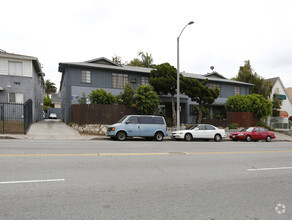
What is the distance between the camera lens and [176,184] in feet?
17.1

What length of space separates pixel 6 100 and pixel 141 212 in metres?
21.9

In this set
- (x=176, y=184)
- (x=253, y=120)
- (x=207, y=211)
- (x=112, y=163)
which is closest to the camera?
(x=207, y=211)

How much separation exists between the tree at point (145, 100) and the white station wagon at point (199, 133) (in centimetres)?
330

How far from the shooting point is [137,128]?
1623 centimetres

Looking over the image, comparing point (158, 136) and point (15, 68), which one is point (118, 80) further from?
point (158, 136)

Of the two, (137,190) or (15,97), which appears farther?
(15,97)

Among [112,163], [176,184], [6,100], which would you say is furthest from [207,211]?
[6,100]

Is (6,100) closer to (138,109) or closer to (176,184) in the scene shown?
(138,109)

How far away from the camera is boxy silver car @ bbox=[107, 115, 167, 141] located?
51.5ft

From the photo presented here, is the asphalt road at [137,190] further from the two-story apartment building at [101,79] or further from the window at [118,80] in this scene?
the window at [118,80]

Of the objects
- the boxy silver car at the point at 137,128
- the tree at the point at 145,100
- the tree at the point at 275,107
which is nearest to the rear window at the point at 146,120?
the boxy silver car at the point at 137,128

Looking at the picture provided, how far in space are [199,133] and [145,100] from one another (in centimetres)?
531

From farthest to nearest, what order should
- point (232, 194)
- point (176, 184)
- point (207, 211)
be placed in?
point (176, 184), point (232, 194), point (207, 211)

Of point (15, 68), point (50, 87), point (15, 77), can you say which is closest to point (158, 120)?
point (15, 77)
